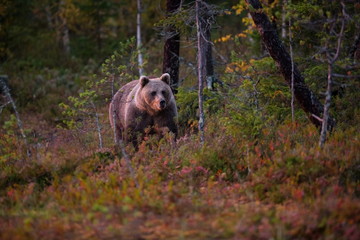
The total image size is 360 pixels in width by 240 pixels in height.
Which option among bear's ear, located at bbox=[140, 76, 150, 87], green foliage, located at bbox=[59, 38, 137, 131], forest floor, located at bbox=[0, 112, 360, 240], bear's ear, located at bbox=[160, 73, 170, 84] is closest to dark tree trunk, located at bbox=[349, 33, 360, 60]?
forest floor, located at bbox=[0, 112, 360, 240]

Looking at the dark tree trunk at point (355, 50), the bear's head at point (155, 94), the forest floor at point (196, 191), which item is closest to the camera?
the forest floor at point (196, 191)

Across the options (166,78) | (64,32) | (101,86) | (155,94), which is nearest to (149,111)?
(155,94)

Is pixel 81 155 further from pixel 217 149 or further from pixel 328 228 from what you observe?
pixel 328 228

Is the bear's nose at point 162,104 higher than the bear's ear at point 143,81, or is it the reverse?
the bear's ear at point 143,81

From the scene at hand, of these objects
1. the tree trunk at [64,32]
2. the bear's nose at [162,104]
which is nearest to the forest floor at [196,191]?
the bear's nose at [162,104]

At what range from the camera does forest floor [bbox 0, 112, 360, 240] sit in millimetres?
4777

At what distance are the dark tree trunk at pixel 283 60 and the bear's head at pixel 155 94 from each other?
2.30m

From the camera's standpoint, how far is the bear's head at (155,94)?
896 cm

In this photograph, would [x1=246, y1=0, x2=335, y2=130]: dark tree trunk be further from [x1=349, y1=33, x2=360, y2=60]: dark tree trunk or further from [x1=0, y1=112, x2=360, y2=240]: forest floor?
[x1=349, y1=33, x2=360, y2=60]: dark tree trunk

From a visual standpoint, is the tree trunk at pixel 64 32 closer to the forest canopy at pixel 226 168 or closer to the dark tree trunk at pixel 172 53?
the dark tree trunk at pixel 172 53

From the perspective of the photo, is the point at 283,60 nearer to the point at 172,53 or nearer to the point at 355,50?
the point at 355,50

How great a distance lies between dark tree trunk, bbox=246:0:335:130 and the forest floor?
348 millimetres

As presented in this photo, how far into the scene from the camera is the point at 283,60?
8.16 m

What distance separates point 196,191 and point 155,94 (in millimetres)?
3374
